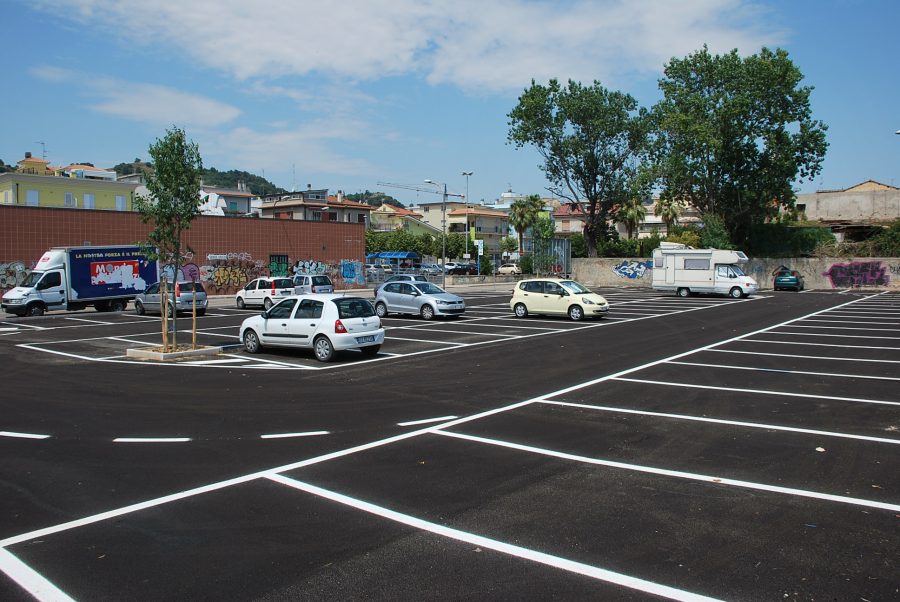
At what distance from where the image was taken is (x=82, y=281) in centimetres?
3058

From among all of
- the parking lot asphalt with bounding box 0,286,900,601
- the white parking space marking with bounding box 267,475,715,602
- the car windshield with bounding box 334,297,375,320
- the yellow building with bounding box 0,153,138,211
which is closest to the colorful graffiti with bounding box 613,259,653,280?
the yellow building with bounding box 0,153,138,211

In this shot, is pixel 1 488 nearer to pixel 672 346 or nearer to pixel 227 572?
pixel 227 572

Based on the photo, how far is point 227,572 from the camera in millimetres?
4797

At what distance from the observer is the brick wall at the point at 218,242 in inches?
1409

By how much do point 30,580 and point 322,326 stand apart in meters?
10.8

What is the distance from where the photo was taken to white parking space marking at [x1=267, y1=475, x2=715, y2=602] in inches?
178

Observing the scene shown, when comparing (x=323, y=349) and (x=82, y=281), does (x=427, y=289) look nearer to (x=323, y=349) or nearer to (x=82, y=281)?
(x=323, y=349)

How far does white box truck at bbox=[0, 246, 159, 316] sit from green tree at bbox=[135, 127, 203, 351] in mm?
13021

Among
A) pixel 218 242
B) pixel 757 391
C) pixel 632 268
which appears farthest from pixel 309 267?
pixel 757 391

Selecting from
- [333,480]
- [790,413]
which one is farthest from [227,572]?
[790,413]

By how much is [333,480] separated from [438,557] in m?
2.17

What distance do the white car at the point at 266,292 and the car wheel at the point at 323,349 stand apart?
18.2 m

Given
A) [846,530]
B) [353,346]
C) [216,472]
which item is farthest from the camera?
[353,346]

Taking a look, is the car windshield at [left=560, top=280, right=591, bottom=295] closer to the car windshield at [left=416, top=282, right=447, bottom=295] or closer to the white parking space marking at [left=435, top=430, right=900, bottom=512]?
the car windshield at [left=416, top=282, right=447, bottom=295]
